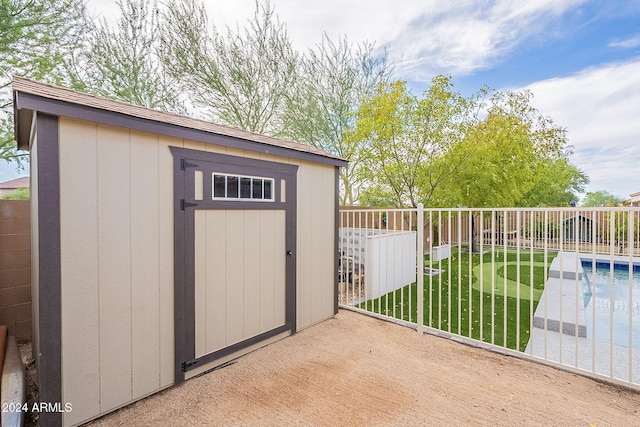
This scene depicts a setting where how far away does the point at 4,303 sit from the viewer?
304 centimetres

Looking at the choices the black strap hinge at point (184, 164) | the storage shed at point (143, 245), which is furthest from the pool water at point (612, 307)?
the black strap hinge at point (184, 164)

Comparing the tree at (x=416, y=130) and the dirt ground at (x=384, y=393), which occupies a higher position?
the tree at (x=416, y=130)

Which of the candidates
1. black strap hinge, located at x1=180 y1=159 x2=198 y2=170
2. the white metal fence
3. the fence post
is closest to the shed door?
black strap hinge, located at x1=180 y1=159 x2=198 y2=170

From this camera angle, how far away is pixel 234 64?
8.47m

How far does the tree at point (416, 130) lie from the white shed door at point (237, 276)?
14.7ft

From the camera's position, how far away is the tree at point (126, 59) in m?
7.00

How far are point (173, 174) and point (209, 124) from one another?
0.72m

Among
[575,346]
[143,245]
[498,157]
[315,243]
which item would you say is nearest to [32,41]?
[143,245]

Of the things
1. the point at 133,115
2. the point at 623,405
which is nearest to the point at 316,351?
the point at 623,405

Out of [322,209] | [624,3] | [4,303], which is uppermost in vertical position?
[624,3]

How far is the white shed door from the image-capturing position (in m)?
2.64

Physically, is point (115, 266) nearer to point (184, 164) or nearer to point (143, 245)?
point (143, 245)

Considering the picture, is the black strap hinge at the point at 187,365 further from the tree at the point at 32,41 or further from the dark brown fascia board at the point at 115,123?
the tree at the point at 32,41

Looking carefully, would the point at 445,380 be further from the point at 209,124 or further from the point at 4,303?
the point at 4,303
